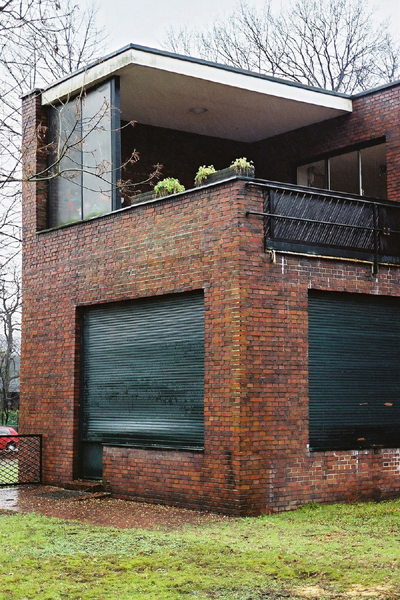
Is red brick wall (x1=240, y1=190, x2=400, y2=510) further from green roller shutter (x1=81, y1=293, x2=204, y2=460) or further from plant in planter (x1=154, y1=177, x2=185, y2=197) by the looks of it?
plant in planter (x1=154, y1=177, x2=185, y2=197)

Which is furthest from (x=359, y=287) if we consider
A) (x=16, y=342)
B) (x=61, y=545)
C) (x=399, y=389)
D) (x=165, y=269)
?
(x=16, y=342)

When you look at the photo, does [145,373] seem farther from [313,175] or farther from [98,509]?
[313,175]

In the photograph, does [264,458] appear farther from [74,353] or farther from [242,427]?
[74,353]

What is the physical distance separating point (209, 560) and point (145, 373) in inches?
218

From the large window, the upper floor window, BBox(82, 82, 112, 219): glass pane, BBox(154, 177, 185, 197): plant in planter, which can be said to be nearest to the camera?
BBox(154, 177, 185, 197): plant in planter

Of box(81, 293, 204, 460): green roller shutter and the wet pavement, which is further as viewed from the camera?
box(81, 293, 204, 460): green roller shutter

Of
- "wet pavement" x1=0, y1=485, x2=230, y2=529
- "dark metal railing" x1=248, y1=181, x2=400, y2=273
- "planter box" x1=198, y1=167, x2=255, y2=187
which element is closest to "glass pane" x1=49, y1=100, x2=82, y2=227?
"planter box" x1=198, y1=167, x2=255, y2=187

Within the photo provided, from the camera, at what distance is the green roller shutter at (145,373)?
1233 centimetres

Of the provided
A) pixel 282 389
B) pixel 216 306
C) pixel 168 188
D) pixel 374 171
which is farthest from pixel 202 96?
pixel 282 389

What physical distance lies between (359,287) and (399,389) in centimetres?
190

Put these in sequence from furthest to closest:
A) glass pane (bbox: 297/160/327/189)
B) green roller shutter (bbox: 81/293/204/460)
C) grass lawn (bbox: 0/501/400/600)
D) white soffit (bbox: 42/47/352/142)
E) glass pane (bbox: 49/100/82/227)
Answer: glass pane (bbox: 297/160/327/189)
glass pane (bbox: 49/100/82/227)
white soffit (bbox: 42/47/352/142)
green roller shutter (bbox: 81/293/204/460)
grass lawn (bbox: 0/501/400/600)

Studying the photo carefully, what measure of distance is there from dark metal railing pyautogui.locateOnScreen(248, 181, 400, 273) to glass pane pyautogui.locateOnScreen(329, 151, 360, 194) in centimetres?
308

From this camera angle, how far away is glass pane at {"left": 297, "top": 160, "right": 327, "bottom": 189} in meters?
16.9

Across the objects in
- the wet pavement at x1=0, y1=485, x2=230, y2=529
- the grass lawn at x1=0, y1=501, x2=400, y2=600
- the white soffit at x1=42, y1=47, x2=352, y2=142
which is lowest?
the wet pavement at x1=0, y1=485, x2=230, y2=529
